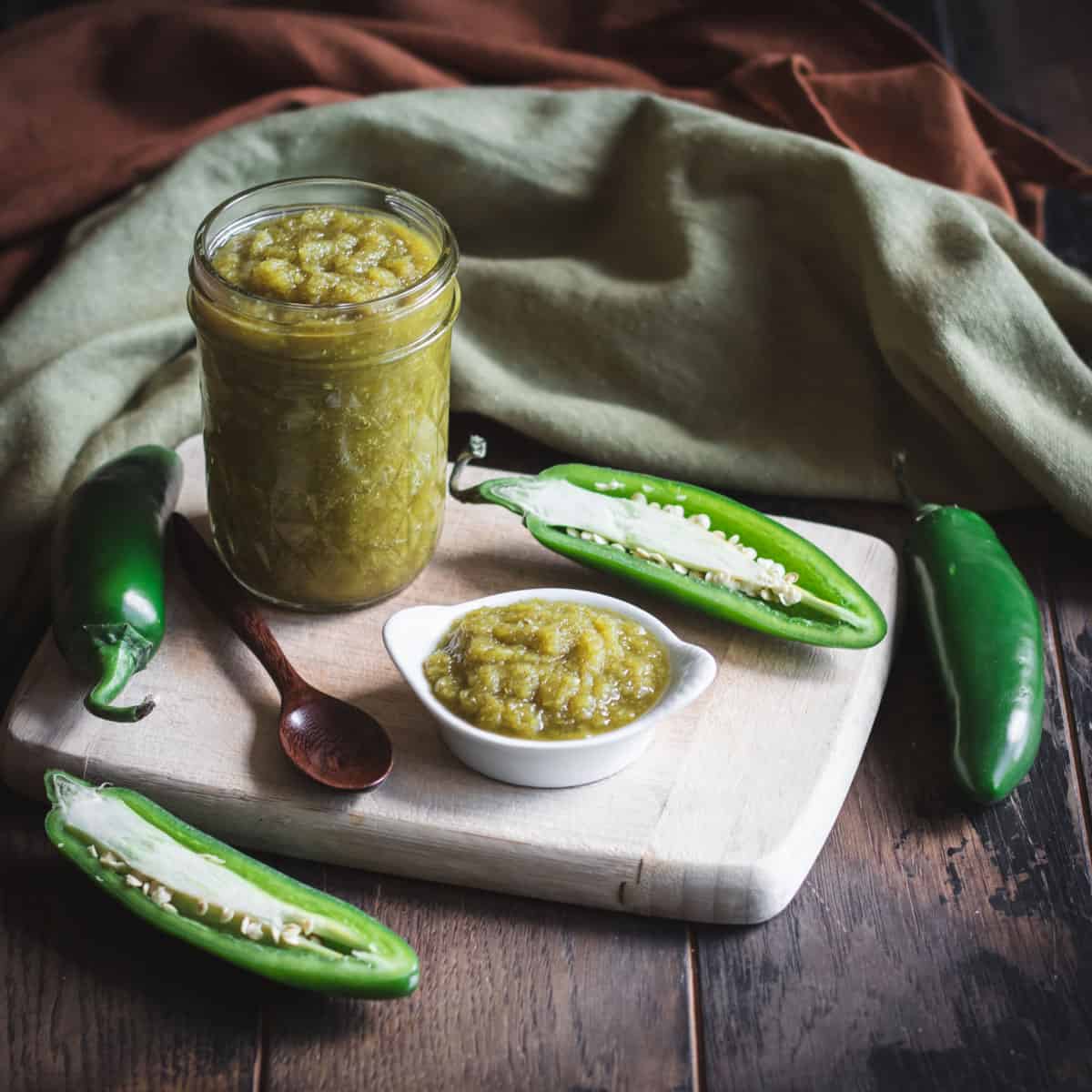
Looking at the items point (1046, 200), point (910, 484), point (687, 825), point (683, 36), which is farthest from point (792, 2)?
point (687, 825)

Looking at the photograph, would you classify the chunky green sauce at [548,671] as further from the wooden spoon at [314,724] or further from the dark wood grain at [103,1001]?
the dark wood grain at [103,1001]

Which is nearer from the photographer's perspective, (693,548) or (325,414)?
(325,414)

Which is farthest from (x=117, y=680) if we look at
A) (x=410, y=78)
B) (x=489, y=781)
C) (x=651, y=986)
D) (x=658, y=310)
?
(x=410, y=78)

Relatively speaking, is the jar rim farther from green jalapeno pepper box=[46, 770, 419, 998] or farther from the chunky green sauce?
green jalapeno pepper box=[46, 770, 419, 998]

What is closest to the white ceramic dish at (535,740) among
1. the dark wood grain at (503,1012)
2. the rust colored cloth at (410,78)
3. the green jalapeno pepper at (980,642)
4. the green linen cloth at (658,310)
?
the dark wood grain at (503,1012)

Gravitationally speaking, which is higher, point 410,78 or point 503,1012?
point 410,78

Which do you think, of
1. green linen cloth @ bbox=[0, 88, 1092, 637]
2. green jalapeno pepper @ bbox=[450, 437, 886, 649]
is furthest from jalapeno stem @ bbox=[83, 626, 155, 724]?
green jalapeno pepper @ bbox=[450, 437, 886, 649]

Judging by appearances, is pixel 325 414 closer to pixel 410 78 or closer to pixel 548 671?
pixel 548 671

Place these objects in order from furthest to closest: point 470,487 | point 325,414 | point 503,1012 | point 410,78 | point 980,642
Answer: point 410,78, point 470,487, point 980,642, point 325,414, point 503,1012

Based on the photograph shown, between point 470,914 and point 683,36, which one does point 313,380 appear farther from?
point 683,36
